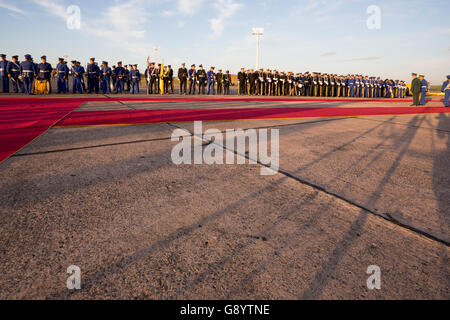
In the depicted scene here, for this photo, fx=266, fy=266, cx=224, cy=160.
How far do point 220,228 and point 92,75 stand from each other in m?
19.2

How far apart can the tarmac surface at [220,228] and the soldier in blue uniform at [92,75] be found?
1615cm

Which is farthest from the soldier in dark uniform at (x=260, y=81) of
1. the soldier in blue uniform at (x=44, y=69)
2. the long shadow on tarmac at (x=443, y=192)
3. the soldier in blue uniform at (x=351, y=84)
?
the long shadow on tarmac at (x=443, y=192)

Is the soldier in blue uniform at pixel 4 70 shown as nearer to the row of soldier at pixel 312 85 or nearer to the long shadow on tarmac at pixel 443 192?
the row of soldier at pixel 312 85

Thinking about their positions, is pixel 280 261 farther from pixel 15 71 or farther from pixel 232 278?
pixel 15 71

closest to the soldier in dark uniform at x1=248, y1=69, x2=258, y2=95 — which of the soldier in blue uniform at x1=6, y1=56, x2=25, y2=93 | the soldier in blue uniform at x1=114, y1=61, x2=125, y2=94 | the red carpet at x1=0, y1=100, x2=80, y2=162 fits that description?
the soldier in blue uniform at x1=114, y1=61, x2=125, y2=94

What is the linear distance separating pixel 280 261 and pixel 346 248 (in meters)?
0.48

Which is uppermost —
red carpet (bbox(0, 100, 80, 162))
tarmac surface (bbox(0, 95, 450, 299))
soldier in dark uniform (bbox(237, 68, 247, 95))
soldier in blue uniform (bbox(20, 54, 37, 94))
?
soldier in dark uniform (bbox(237, 68, 247, 95))

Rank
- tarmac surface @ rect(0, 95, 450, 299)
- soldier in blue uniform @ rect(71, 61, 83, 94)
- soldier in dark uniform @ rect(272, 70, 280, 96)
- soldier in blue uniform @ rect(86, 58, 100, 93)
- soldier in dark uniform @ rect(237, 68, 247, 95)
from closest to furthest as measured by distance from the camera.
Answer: tarmac surface @ rect(0, 95, 450, 299), soldier in blue uniform @ rect(71, 61, 83, 94), soldier in blue uniform @ rect(86, 58, 100, 93), soldier in dark uniform @ rect(237, 68, 247, 95), soldier in dark uniform @ rect(272, 70, 280, 96)

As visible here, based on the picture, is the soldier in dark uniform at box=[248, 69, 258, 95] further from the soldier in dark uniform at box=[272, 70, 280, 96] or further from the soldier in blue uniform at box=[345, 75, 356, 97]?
the soldier in blue uniform at box=[345, 75, 356, 97]

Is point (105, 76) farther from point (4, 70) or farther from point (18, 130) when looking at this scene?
point (18, 130)

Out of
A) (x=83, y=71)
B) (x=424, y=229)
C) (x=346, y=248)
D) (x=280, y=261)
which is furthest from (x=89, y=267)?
(x=83, y=71)

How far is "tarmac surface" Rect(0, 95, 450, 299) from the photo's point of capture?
1438mm

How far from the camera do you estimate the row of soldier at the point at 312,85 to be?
85.4ft
